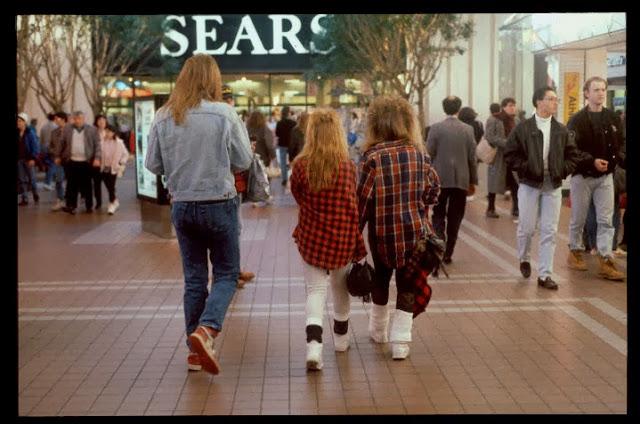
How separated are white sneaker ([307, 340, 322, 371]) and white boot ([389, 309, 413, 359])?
1.73 feet

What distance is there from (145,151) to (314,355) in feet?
27.1

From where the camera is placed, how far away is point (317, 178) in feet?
21.3

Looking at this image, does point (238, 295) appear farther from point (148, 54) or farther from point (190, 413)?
point (148, 54)

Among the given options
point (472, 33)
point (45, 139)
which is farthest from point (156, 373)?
point (472, 33)

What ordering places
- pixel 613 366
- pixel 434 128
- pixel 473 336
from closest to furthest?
1. pixel 613 366
2. pixel 473 336
3. pixel 434 128

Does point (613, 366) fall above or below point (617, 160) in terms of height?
below

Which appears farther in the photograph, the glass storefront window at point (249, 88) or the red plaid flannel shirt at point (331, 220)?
Result: the glass storefront window at point (249, 88)

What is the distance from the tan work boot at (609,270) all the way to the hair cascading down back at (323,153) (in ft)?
12.9

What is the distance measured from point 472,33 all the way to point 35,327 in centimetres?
2007

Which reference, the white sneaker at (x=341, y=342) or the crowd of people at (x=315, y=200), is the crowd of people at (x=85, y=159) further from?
the white sneaker at (x=341, y=342)

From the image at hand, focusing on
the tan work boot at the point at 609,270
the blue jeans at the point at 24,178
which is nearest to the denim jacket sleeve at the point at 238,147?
the tan work boot at the point at 609,270

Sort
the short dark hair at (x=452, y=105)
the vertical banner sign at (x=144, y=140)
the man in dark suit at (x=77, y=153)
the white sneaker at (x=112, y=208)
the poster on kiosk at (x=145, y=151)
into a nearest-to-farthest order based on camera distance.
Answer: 1. the short dark hair at (x=452, y=105)
2. the poster on kiosk at (x=145, y=151)
3. the vertical banner sign at (x=144, y=140)
4. the man in dark suit at (x=77, y=153)
5. the white sneaker at (x=112, y=208)

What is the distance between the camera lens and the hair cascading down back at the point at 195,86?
6254mm
